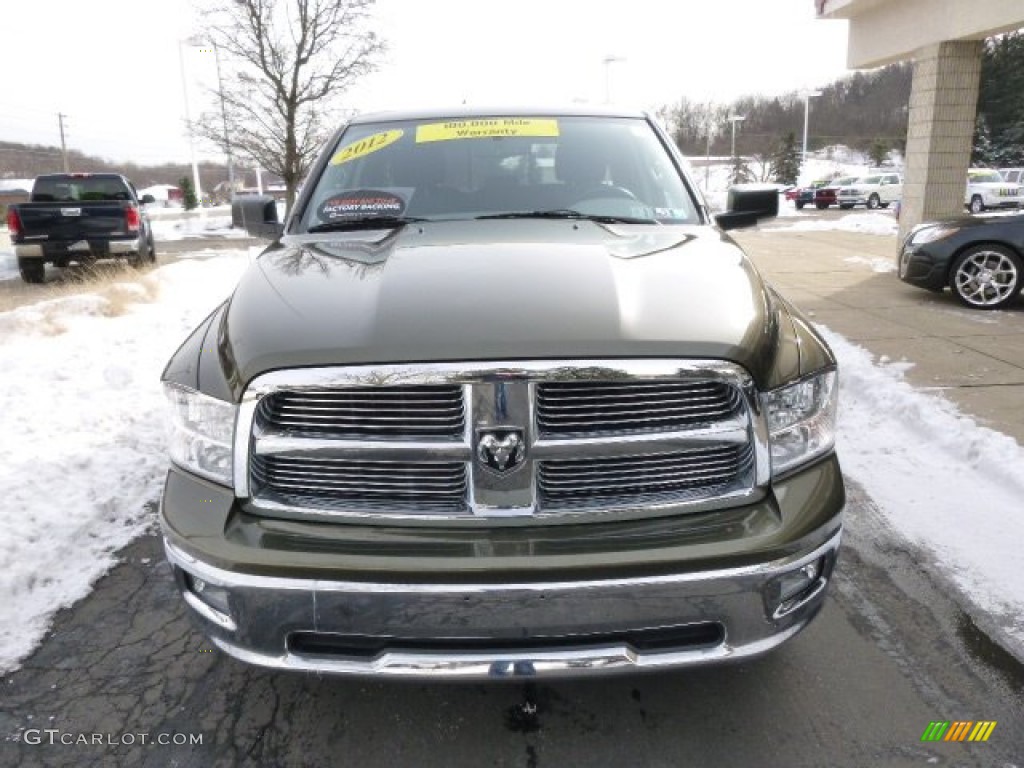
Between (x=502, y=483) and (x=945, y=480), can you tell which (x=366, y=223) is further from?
(x=945, y=480)

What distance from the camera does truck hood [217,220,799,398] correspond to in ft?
6.43

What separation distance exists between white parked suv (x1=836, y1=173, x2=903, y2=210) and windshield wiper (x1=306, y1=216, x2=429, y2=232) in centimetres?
3982

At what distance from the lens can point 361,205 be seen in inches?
128

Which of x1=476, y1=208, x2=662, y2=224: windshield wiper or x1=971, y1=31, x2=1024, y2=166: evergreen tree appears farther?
x1=971, y1=31, x2=1024, y2=166: evergreen tree

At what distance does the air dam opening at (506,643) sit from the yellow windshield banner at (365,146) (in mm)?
2349

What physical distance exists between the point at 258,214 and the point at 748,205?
242cm

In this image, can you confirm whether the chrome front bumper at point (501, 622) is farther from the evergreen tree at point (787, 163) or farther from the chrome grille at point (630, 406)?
the evergreen tree at point (787, 163)

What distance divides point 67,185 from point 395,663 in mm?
16053

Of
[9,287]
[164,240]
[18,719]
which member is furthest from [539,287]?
[164,240]

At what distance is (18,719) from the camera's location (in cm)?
240

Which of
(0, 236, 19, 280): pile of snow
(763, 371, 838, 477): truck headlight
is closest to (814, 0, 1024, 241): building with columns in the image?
(763, 371, 838, 477): truck headlight

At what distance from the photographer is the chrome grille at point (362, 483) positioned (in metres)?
1.98

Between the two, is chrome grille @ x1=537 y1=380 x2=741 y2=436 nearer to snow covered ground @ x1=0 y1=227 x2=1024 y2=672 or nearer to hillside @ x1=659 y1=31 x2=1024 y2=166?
snow covered ground @ x1=0 y1=227 x2=1024 y2=672

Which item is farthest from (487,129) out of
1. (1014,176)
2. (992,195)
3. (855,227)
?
(1014,176)
